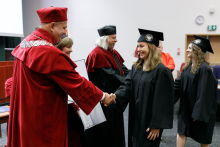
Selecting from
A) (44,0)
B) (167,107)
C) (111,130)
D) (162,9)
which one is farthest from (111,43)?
(44,0)

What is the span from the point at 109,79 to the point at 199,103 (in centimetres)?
123

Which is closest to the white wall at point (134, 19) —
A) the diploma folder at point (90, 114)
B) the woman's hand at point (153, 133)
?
the diploma folder at point (90, 114)

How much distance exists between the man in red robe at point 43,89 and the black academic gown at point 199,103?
158cm

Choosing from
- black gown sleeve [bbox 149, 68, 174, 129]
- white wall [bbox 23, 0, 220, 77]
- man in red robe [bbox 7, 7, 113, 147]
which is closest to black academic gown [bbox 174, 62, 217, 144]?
black gown sleeve [bbox 149, 68, 174, 129]

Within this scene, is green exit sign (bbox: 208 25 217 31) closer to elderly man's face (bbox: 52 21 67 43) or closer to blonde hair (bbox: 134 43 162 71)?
blonde hair (bbox: 134 43 162 71)

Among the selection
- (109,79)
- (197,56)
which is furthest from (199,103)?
(109,79)

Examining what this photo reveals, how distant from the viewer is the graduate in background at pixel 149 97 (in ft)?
6.28

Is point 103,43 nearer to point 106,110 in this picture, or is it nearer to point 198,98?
point 106,110

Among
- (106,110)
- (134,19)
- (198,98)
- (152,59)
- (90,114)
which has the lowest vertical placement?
(106,110)

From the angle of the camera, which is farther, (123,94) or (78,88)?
(123,94)

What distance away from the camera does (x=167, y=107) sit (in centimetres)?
194

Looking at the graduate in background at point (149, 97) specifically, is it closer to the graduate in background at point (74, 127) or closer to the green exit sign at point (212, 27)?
the graduate in background at point (74, 127)

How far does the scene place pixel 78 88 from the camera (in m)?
1.57

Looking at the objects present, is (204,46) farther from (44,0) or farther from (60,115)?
(44,0)
